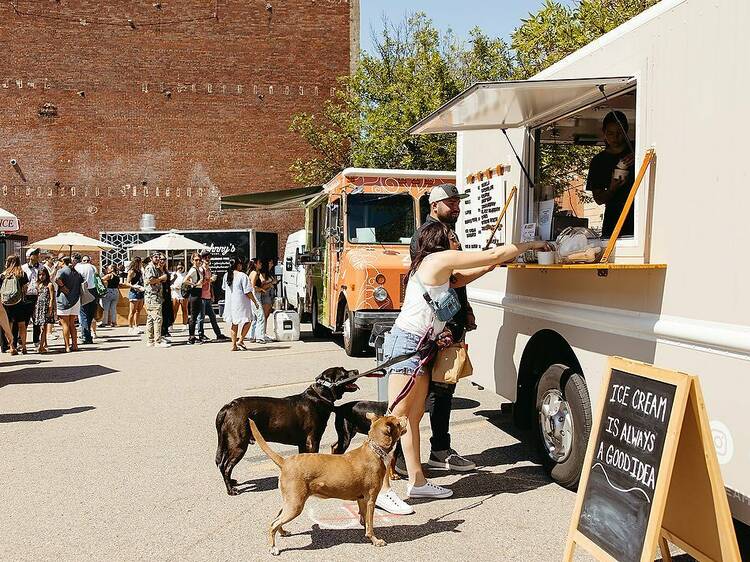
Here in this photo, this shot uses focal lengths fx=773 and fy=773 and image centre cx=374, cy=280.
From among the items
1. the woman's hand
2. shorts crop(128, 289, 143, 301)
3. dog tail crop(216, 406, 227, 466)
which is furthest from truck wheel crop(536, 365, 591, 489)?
shorts crop(128, 289, 143, 301)

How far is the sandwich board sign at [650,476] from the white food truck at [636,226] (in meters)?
0.25

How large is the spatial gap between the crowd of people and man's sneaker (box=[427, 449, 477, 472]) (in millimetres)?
8660

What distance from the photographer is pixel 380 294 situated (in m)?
11.5

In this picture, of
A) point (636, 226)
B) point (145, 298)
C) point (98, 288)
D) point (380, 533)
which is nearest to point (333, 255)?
point (145, 298)

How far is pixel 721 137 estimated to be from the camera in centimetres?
380

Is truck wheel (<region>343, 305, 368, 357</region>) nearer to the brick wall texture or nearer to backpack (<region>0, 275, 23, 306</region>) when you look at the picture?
backpack (<region>0, 275, 23, 306</region>)

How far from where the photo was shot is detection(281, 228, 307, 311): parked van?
56.8 feet

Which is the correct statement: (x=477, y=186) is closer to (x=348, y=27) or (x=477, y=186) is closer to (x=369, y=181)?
(x=369, y=181)

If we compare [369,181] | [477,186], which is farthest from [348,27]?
[477,186]

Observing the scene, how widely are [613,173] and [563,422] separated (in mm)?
1770

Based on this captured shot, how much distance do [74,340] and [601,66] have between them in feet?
39.9

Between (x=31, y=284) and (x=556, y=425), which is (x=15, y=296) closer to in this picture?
(x=31, y=284)

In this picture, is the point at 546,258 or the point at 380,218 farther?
the point at 380,218

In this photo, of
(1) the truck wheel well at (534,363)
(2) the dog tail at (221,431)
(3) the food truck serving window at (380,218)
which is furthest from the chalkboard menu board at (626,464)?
(3) the food truck serving window at (380,218)
